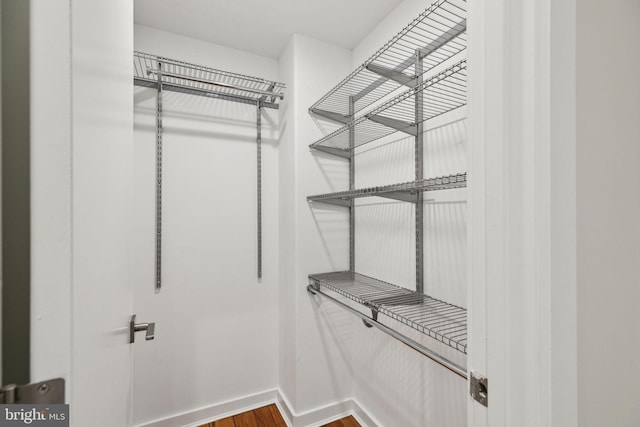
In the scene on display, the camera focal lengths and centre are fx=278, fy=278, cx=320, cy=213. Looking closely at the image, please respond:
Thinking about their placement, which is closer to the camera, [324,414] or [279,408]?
[324,414]

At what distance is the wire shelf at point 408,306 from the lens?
867 mm

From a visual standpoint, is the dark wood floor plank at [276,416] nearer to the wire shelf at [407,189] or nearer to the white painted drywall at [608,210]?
the wire shelf at [407,189]

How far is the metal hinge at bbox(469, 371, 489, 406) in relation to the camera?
0.53m

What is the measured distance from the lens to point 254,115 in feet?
5.71

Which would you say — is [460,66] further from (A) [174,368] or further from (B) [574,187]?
(A) [174,368]

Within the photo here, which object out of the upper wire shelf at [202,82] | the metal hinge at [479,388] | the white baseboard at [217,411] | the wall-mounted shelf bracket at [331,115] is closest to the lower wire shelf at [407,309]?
the metal hinge at [479,388]

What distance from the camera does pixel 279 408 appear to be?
1708 millimetres

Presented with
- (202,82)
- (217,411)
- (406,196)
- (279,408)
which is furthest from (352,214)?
(217,411)

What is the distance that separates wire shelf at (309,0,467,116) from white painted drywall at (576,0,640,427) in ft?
1.33

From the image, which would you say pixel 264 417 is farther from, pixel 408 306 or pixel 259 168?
pixel 259 168

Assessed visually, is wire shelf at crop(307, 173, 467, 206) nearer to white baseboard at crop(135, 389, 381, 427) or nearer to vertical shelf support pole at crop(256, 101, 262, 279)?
vertical shelf support pole at crop(256, 101, 262, 279)

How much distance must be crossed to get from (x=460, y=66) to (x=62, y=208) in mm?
995

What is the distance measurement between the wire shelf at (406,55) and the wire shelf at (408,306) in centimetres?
85

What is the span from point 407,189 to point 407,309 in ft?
1.53
